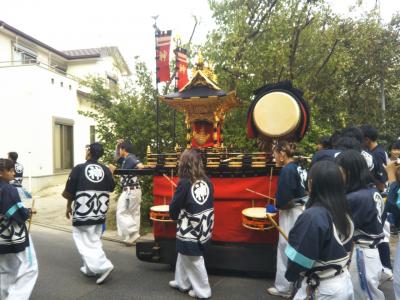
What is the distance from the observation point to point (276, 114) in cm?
491

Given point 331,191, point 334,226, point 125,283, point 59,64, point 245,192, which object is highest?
point 59,64

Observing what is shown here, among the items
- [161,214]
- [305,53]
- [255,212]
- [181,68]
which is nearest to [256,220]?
[255,212]

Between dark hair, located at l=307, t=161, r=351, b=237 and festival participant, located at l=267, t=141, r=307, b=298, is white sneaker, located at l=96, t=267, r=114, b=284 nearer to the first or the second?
festival participant, located at l=267, t=141, r=307, b=298

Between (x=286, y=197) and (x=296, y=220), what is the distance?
5.39 feet

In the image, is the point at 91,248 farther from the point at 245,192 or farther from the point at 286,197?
the point at 286,197

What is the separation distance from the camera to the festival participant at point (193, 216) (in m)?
4.14

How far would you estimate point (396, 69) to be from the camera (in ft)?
35.0

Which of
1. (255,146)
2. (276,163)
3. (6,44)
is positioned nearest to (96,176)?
(276,163)

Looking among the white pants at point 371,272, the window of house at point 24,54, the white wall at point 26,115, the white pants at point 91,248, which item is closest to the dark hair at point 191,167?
the white pants at point 91,248

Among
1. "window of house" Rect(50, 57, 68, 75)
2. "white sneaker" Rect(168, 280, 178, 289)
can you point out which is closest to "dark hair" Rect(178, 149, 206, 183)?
"white sneaker" Rect(168, 280, 178, 289)

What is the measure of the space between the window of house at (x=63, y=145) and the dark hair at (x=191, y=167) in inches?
478

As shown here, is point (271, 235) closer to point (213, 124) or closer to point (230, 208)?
point (230, 208)

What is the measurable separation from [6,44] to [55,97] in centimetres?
306

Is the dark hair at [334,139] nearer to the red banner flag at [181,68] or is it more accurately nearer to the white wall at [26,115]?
the red banner flag at [181,68]
